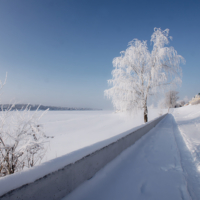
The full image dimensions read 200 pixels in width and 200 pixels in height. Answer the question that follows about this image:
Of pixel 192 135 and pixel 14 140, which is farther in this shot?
pixel 192 135

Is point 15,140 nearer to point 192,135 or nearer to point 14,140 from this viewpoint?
point 14,140

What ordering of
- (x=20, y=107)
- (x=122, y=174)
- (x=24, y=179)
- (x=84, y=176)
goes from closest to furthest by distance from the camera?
(x=24, y=179), (x=84, y=176), (x=122, y=174), (x=20, y=107)

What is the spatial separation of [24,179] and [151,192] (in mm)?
1975

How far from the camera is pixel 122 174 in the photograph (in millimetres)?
2572

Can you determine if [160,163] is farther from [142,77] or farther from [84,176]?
[142,77]

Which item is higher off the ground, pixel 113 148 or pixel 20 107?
pixel 20 107

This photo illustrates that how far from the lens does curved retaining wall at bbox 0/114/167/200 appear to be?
1.23m

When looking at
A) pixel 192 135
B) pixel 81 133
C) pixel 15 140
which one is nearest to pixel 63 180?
pixel 15 140

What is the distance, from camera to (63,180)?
1693mm

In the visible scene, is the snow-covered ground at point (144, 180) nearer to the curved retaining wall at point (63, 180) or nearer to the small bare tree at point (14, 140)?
the curved retaining wall at point (63, 180)

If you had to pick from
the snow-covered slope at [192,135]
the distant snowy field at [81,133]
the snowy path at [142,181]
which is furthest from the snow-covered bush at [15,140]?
the snow-covered slope at [192,135]

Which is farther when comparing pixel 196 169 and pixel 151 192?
pixel 196 169

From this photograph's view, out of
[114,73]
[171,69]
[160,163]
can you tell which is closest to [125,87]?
[114,73]

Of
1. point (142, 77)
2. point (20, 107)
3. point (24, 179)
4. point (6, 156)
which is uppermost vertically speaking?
point (142, 77)
